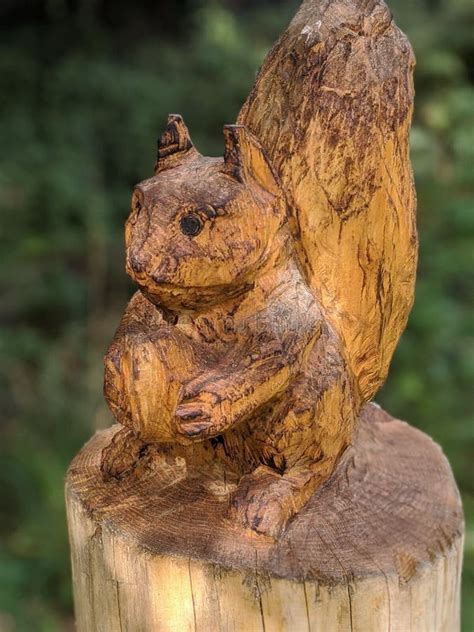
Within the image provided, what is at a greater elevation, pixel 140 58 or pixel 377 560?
pixel 140 58

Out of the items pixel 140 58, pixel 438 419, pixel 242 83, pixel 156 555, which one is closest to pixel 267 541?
pixel 156 555

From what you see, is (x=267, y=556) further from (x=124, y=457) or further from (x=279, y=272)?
(x=279, y=272)

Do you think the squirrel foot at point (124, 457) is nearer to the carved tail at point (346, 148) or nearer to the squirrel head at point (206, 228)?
the squirrel head at point (206, 228)

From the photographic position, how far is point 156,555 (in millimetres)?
1786

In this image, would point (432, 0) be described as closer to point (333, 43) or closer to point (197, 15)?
point (197, 15)

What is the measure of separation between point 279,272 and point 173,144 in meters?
0.36

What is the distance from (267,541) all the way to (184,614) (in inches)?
9.2

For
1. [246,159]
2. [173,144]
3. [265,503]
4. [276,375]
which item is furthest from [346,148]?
[265,503]

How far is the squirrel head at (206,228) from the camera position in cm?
174

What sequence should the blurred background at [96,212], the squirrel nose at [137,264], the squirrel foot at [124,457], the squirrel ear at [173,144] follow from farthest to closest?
1. the blurred background at [96,212]
2. the squirrel foot at [124,457]
3. the squirrel ear at [173,144]
4. the squirrel nose at [137,264]

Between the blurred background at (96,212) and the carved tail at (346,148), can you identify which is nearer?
the carved tail at (346,148)

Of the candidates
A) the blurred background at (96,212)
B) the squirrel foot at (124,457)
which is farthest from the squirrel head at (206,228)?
the blurred background at (96,212)

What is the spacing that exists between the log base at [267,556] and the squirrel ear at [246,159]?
70 centimetres

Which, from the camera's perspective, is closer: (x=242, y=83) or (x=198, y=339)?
(x=198, y=339)
